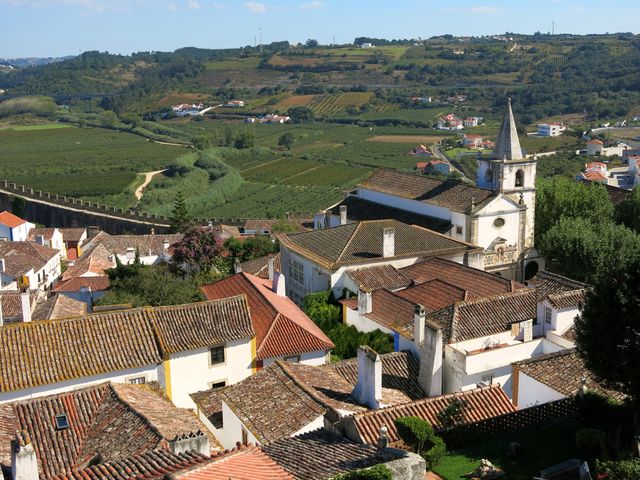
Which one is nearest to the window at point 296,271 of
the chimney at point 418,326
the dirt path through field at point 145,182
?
the chimney at point 418,326

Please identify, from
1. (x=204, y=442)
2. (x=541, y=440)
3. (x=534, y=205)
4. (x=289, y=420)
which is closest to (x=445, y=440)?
(x=541, y=440)

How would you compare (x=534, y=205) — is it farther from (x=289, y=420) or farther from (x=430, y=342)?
(x=289, y=420)

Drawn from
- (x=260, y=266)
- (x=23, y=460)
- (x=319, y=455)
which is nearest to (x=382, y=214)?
(x=260, y=266)

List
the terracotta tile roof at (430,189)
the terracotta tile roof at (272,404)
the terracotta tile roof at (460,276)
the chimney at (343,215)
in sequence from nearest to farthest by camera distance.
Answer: the terracotta tile roof at (272,404) → the terracotta tile roof at (460,276) → the terracotta tile roof at (430,189) → the chimney at (343,215)

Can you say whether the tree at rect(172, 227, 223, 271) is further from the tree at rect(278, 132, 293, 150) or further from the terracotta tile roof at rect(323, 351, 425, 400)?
the tree at rect(278, 132, 293, 150)

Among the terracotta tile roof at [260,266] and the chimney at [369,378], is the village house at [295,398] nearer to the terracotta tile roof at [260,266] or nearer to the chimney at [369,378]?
the chimney at [369,378]

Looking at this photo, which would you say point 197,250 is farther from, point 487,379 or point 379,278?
point 487,379
